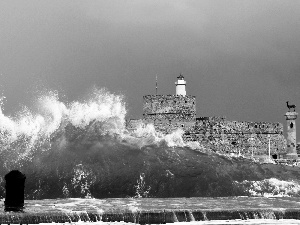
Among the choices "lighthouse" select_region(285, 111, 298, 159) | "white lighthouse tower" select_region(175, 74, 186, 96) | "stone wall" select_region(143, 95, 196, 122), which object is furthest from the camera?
"white lighthouse tower" select_region(175, 74, 186, 96)

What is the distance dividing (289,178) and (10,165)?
11.0 metres

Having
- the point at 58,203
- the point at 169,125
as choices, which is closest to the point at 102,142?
the point at 58,203

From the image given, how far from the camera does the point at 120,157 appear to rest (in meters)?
28.7

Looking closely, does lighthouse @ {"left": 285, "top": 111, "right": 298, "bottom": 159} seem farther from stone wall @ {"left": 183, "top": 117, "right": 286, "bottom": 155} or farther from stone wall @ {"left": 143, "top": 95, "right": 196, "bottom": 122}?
stone wall @ {"left": 143, "top": 95, "right": 196, "bottom": 122}

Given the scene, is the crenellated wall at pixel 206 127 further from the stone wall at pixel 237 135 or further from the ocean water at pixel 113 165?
the ocean water at pixel 113 165

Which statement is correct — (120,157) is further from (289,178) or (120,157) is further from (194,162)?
(289,178)

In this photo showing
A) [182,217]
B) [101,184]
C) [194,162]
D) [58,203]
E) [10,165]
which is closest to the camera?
[182,217]

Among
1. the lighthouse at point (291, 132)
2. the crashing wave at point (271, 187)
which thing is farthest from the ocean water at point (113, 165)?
the lighthouse at point (291, 132)

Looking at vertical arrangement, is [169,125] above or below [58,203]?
above

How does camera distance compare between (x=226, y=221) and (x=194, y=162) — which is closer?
(x=226, y=221)

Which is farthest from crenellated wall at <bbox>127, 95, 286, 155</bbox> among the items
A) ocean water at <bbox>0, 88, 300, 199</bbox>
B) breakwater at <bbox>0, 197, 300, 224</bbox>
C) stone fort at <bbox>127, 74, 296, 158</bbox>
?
breakwater at <bbox>0, 197, 300, 224</bbox>

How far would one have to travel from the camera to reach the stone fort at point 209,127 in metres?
51.6

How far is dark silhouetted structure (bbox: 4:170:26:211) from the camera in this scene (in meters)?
15.6

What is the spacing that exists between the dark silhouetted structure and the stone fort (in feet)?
113
